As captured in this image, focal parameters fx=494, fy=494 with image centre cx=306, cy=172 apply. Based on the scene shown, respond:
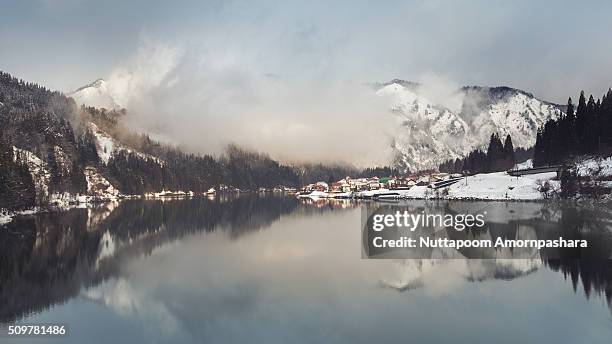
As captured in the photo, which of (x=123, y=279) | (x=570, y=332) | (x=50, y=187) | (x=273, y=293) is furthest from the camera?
(x=50, y=187)

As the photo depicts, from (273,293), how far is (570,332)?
1595cm

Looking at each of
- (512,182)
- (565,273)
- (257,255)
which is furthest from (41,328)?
(512,182)

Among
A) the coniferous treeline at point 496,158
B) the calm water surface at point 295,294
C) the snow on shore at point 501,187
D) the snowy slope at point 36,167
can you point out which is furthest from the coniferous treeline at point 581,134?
the snowy slope at point 36,167

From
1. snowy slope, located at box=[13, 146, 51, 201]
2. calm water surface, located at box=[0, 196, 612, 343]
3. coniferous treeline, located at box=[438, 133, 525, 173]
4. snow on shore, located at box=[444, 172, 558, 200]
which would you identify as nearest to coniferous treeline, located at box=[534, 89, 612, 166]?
snow on shore, located at box=[444, 172, 558, 200]

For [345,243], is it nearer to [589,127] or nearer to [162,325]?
[162,325]

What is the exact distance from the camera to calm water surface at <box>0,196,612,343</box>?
884 inches

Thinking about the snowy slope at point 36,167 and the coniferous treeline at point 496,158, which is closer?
the snowy slope at point 36,167

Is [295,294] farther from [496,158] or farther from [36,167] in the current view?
[36,167]

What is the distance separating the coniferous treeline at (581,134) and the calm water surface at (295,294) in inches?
2043

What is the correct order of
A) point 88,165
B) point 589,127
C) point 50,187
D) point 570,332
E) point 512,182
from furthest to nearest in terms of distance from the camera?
point 88,165
point 50,187
point 512,182
point 589,127
point 570,332

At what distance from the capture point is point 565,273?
1278 inches

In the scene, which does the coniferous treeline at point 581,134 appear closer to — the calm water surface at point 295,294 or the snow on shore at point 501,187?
the snow on shore at point 501,187

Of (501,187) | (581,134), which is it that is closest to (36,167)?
(501,187)

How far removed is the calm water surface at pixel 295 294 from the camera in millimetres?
22453
